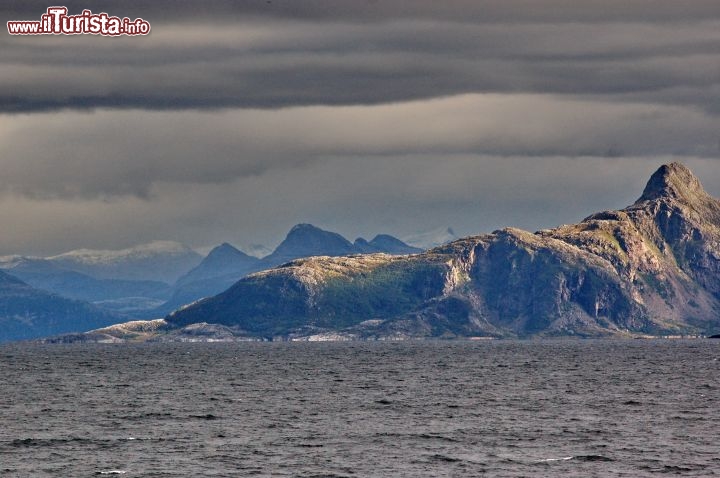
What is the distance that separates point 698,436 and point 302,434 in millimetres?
50406

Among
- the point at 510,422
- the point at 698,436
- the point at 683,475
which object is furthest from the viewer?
the point at 510,422

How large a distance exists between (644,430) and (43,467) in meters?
78.9

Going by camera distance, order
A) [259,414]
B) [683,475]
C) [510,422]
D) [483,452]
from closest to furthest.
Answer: [683,475] < [483,452] < [510,422] < [259,414]

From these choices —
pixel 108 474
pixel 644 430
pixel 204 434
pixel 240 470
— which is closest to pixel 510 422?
pixel 644 430

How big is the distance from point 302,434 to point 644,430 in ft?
149

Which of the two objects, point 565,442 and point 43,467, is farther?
point 565,442

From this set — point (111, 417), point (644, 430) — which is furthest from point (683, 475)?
point (111, 417)

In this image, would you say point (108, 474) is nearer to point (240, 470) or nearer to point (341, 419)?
point (240, 470)

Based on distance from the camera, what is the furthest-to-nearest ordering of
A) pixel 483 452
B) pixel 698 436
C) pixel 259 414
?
pixel 259 414
pixel 698 436
pixel 483 452

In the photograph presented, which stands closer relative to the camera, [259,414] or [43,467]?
[43,467]

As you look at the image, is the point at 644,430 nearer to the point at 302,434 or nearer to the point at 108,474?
the point at 302,434

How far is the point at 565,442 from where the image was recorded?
501ft

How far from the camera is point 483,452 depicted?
144 m

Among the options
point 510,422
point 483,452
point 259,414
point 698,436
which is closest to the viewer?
point 483,452
